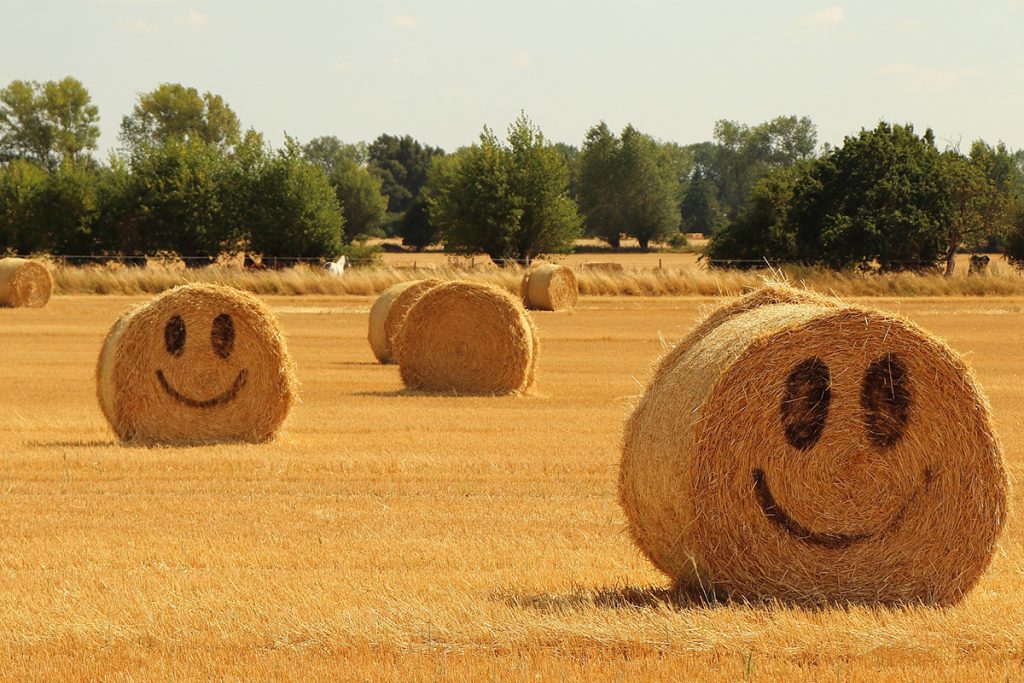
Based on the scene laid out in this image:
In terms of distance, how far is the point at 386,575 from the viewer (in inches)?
334

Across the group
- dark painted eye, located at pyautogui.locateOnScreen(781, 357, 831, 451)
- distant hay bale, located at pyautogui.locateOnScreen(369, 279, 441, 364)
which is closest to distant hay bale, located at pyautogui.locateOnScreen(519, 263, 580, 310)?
distant hay bale, located at pyautogui.locateOnScreen(369, 279, 441, 364)

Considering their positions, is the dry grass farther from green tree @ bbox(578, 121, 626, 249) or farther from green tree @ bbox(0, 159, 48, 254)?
green tree @ bbox(578, 121, 626, 249)

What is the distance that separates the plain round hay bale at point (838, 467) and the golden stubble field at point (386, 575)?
0.84 feet

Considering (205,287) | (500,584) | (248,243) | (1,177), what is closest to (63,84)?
(1,177)

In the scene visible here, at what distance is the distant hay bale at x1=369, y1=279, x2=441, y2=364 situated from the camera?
24.0 metres

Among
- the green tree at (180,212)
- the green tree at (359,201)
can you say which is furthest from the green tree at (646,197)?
the green tree at (180,212)

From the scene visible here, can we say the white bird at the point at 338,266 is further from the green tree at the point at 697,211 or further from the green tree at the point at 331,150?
the green tree at the point at 331,150

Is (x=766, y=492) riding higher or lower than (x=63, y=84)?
lower

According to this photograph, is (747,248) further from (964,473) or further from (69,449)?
(964,473)

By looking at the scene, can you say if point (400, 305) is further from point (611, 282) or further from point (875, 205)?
point (875, 205)

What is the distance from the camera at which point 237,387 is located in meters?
14.9

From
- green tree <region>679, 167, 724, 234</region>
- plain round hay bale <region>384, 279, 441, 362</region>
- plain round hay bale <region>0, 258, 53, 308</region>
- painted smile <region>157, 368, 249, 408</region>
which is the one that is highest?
green tree <region>679, 167, 724, 234</region>

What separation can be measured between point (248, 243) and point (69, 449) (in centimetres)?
4643

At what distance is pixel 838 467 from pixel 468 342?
13.0 metres
